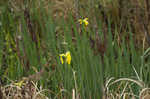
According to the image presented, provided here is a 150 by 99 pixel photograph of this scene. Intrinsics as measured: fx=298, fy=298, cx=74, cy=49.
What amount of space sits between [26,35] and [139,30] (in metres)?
1.90

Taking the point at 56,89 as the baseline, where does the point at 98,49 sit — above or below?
above

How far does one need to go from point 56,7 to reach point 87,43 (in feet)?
9.02

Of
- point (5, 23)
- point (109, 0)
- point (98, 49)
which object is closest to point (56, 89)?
point (98, 49)

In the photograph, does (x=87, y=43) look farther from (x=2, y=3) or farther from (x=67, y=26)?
(x=2, y=3)

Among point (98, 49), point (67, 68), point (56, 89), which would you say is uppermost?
point (98, 49)

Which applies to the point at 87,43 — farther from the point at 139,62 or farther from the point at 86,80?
the point at 139,62

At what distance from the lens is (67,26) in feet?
8.69

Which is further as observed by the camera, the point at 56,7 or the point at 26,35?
the point at 56,7

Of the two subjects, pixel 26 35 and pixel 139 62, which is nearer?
pixel 139 62

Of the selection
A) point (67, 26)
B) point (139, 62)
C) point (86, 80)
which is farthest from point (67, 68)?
point (139, 62)

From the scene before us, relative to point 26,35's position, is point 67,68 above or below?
below

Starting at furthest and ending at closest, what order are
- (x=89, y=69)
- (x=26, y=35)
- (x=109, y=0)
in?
(x=109, y=0) → (x=26, y=35) → (x=89, y=69)

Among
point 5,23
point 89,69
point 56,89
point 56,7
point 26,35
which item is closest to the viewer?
point 89,69

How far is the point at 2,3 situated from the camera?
4.71 m
